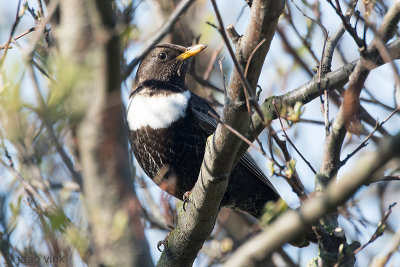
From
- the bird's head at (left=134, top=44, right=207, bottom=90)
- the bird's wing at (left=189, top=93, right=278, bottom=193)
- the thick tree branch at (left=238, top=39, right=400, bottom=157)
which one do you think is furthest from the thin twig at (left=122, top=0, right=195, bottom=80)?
the bird's head at (left=134, top=44, right=207, bottom=90)

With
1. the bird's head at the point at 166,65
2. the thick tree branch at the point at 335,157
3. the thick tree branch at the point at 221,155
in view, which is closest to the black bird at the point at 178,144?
the bird's head at the point at 166,65

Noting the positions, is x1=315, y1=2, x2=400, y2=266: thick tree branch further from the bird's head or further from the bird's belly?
the bird's head

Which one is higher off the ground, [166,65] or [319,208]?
[166,65]

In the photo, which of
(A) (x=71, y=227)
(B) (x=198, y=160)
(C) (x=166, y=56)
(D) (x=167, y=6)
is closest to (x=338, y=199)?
(A) (x=71, y=227)

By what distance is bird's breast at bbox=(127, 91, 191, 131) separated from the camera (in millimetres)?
4305

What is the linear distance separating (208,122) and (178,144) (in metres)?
0.30

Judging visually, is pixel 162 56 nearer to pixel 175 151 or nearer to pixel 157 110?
pixel 157 110

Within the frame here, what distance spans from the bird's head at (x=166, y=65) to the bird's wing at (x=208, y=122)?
21.8 inches

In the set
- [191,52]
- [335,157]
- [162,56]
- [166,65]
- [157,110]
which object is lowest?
[335,157]

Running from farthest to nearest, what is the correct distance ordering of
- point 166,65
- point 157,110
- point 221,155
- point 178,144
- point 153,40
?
point 166,65 < point 157,110 < point 178,144 < point 221,155 < point 153,40

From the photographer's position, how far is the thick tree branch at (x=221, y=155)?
247 centimetres

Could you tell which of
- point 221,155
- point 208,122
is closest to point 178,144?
point 208,122

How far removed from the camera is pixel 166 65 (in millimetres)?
5102

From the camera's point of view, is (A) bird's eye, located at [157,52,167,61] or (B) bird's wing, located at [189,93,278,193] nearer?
(B) bird's wing, located at [189,93,278,193]
